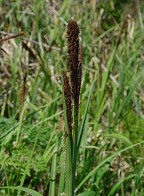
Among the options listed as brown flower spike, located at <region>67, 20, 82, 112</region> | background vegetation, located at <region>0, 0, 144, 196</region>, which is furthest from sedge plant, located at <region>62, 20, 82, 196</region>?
background vegetation, located at <region>0, 0, 144, 196</region>

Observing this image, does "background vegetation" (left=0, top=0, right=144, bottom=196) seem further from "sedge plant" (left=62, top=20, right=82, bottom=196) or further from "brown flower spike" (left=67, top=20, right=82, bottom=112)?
"brown flower spike" (left=67, top=20, right=82, bottom=112)

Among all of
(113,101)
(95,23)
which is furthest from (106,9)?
(113,101)

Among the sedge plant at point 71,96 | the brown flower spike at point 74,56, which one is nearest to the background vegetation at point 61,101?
the sedge plant at point 71,96

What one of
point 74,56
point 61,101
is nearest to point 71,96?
point 74,56

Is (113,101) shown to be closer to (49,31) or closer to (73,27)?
(49,31)

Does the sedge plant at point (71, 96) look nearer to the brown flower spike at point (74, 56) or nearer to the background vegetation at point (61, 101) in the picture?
the brown flower spike at point (74, 56)
